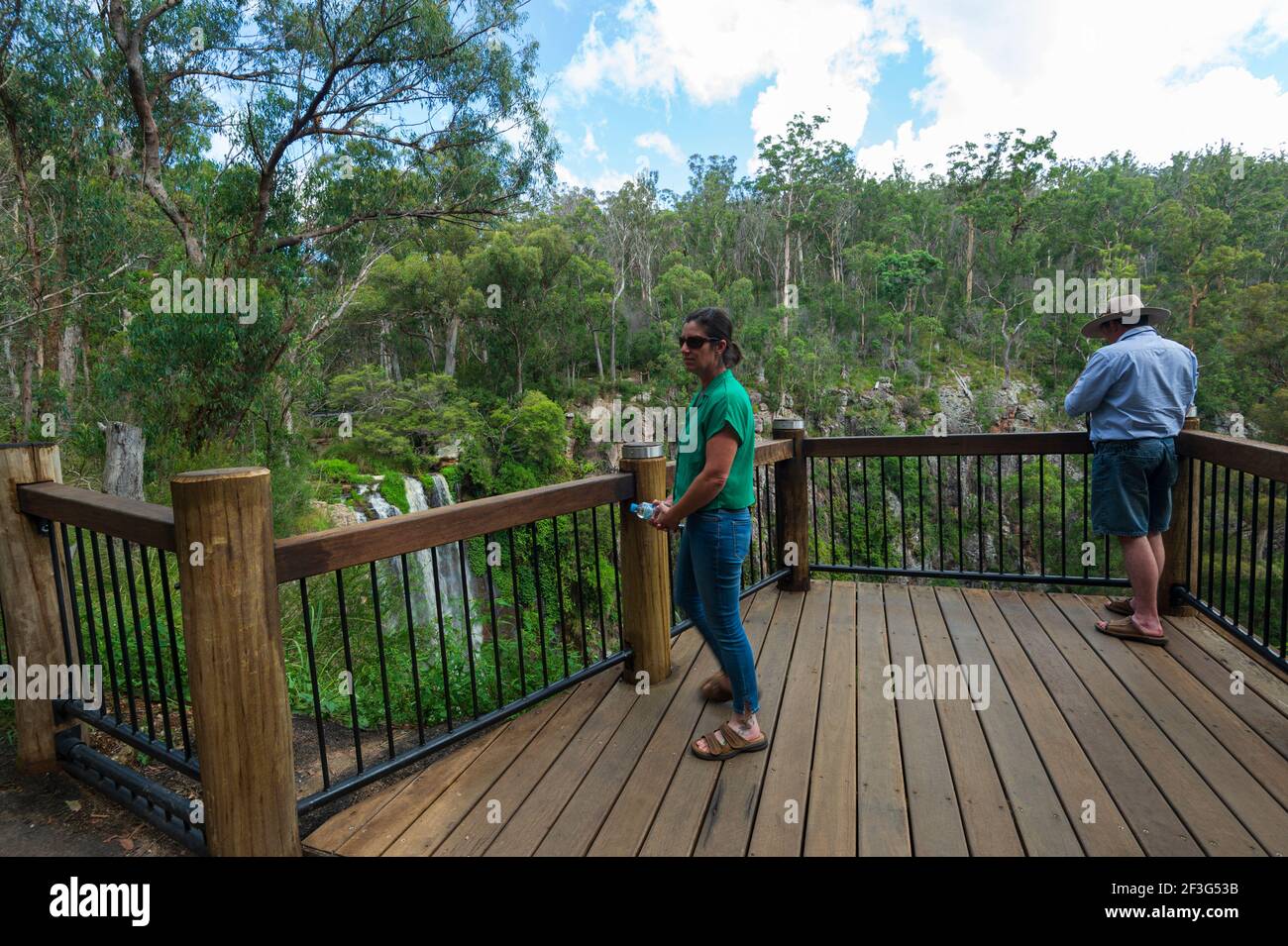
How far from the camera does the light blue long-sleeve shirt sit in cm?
312

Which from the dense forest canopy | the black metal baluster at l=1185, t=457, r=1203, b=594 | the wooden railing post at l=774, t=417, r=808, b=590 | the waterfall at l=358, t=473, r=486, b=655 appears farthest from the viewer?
the waterfall at l=358, t=473, r=486, b=655

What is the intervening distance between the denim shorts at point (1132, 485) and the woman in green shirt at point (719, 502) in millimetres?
1887

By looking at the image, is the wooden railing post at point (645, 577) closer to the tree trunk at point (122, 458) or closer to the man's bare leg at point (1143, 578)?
the man's bare leg at point (1143, 578)

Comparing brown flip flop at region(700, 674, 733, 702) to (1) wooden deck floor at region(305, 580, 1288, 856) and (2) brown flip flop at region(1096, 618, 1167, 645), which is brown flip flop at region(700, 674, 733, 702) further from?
(2) brown flip flop at region(1096, 618, 1167, 645)

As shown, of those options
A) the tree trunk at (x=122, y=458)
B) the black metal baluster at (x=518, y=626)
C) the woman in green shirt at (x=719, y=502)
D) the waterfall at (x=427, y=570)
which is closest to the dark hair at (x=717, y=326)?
the woman in green shirt at (x=719, y=502)

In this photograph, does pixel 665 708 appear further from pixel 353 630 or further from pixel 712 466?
pixel 353 630

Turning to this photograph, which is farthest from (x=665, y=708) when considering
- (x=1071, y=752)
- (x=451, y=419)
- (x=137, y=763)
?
(x=451, y=419)

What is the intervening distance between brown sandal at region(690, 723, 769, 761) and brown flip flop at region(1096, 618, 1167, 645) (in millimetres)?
2054

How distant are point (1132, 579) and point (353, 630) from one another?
5.58 meters

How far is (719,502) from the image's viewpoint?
2.31m

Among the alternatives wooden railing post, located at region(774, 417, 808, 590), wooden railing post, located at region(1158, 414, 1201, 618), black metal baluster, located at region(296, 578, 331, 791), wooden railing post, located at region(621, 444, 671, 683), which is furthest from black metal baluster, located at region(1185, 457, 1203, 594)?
black metal baluster, located at region(296, 578, 331, 791)
